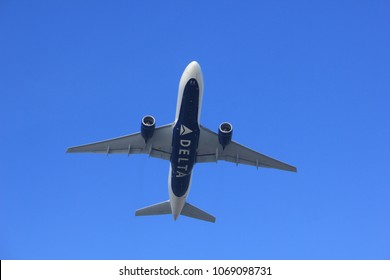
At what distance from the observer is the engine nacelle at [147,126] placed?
102 feet

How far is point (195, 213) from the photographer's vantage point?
36.9 metres

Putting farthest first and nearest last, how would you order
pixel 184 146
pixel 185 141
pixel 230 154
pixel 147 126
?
1. pixel 230 154
2. pixel 147 126
3. pixel 184 146
4. pixel 185 141

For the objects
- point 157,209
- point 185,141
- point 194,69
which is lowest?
point 157,209

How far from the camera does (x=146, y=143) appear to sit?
3247 centimetres

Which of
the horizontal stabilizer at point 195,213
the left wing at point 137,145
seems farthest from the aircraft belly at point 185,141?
the horizontal stabilizer at point 195,213

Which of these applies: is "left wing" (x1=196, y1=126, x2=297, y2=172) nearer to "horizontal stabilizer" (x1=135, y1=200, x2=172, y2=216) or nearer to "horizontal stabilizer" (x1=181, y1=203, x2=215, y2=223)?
"horizontal stabilizer" (x1=181, y1=203, x2=215, y2=223)

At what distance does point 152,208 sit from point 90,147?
676cm

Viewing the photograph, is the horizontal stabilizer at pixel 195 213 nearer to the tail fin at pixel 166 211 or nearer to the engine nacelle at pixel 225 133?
the tail fin at pixel 166 211

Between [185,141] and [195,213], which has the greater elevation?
[185,141]

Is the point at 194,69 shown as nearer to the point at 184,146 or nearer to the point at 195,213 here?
the point at 184,146

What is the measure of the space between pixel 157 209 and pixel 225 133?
8.98m

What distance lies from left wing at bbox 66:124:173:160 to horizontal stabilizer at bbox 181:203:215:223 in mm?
4883

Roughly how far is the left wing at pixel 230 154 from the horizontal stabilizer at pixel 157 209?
4747 millimetres

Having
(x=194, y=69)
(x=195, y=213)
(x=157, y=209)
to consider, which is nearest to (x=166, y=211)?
(x=157, y=209)
